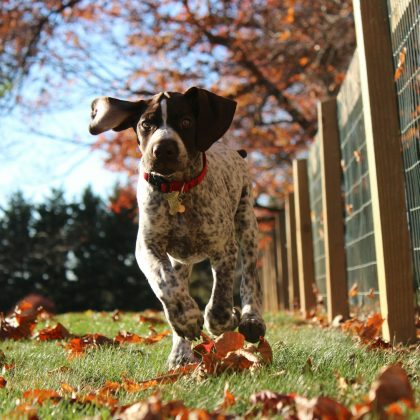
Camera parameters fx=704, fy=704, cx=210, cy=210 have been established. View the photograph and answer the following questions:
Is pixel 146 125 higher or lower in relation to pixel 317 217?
lower

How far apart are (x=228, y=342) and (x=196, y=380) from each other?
0.42 metres

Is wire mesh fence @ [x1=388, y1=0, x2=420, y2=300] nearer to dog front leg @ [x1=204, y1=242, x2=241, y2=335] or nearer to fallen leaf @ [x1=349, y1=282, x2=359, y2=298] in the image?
dog front leg @ [x1=204, y1=242, x2=241, y2=335]

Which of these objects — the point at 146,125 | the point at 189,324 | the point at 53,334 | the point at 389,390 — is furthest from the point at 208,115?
the point at 53,334

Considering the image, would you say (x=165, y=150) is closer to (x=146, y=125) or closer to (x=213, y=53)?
(x=146, y=125)

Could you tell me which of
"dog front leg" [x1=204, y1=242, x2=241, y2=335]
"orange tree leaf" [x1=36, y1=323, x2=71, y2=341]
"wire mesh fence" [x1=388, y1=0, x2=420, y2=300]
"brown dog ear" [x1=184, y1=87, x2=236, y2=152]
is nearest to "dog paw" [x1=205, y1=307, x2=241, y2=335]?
"dog front leg" [x1=204, y1=242, x2=241, y2=335]

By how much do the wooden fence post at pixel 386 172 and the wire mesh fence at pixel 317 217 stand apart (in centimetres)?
363

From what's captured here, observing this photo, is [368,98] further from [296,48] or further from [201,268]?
[201,268]

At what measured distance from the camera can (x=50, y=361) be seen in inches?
142

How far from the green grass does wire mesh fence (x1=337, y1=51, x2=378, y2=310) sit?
2.10 meters

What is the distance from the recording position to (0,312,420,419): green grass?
2.35 meters

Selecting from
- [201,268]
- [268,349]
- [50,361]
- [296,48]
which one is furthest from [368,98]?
[201,268]

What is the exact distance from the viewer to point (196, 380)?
2729 mm

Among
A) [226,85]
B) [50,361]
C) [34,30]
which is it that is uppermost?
[34,30]

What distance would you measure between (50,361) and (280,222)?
372 inches
